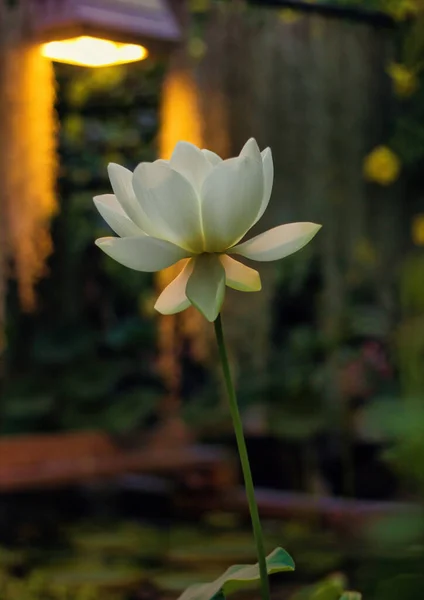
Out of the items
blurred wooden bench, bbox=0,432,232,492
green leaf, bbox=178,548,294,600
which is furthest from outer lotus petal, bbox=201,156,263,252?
blurred wooden bench, bbox=0,432,232,492

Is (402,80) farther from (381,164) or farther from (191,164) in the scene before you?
(191,164)

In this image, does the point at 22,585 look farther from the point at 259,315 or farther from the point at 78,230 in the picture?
the point at 78,230

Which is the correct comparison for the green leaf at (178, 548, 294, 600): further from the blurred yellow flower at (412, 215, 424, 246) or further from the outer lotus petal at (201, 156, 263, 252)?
the blurred yellow flower at (412, 215, 424, 246)

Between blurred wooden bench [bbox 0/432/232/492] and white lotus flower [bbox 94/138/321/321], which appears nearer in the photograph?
white lotus flower [bbox 94/138/321/321]

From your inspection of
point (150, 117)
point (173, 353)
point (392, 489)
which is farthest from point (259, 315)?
point (150, 117)

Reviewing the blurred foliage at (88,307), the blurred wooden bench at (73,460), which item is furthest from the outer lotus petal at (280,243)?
the blurred foliage at (88,307)
